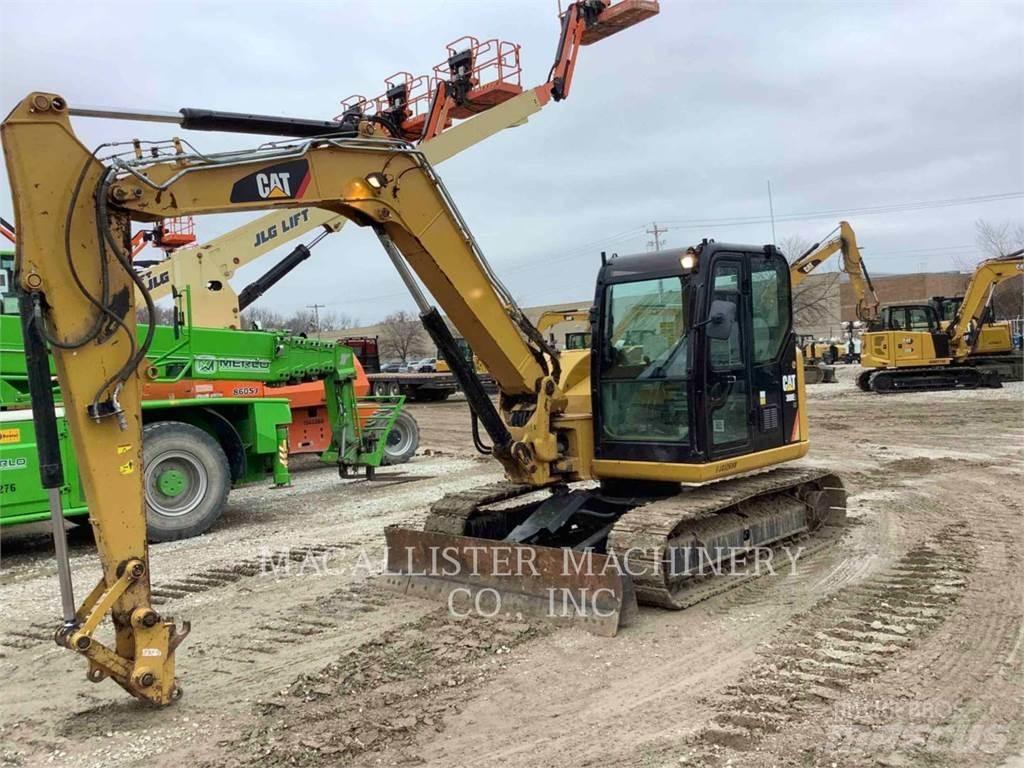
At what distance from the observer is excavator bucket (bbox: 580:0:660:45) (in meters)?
19.6

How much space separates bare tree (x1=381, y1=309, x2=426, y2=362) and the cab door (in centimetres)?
6561

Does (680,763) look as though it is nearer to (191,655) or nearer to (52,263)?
(191,655)

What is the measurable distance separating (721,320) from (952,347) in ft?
62.3

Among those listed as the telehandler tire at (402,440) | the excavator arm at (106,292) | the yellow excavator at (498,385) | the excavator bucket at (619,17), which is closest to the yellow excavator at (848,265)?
the excavator bucket at (619,17)

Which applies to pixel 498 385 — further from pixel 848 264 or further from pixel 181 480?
pixel 848 264

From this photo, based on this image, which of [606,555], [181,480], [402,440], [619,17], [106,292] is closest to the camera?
[106,292]

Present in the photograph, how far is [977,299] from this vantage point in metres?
21.8

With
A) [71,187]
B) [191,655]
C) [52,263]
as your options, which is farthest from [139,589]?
[71,187]

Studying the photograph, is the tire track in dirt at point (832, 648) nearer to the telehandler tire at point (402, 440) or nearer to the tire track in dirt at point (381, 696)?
the tire track in dirt at point (381, 696)

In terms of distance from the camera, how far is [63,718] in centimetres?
421

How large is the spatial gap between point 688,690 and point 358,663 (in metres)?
1.79

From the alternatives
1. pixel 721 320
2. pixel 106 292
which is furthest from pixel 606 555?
pixel 106 292

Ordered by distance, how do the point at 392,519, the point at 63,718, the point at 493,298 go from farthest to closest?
the point at 392,519
the point at 493,298
the point at 63,718

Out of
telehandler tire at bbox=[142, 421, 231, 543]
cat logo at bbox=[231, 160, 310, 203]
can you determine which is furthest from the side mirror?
telehandler tire at bbox=[142, 421, 231, 543]
